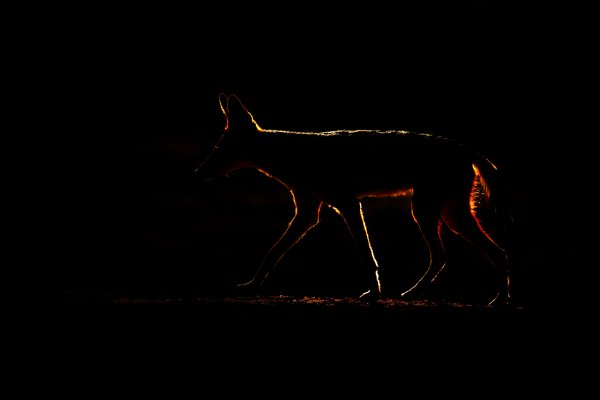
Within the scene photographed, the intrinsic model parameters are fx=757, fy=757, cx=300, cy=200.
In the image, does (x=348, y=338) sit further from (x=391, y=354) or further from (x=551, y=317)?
(x=551, y=317)

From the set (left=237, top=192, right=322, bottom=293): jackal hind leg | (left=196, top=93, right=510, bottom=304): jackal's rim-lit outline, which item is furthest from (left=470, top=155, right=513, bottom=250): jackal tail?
(left=237, top=192, right=322, bottom=293): jackal hind leg

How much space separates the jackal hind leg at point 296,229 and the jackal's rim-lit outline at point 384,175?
3.9 inches

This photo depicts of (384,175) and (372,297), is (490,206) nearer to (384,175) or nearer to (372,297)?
(384,175)

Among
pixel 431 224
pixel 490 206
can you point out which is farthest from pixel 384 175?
pixel 490 206

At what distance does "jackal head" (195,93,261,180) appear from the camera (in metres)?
3.91

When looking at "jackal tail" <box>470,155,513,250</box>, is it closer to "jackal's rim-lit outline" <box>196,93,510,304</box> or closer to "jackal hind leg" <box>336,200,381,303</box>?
"jackal's rim-lit outline" <box>196,93,510,304</box>

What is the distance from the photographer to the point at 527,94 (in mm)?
5734

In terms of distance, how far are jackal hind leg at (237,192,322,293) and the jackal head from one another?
332 mm

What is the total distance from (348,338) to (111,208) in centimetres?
321

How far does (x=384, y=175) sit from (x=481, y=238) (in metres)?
0.57

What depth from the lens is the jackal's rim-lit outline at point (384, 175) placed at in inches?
146

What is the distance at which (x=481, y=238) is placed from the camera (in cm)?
374

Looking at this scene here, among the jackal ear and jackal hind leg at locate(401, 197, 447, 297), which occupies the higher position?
the jackal ear

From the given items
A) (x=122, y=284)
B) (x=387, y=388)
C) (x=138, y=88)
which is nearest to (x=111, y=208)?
(x=138, y=88)
